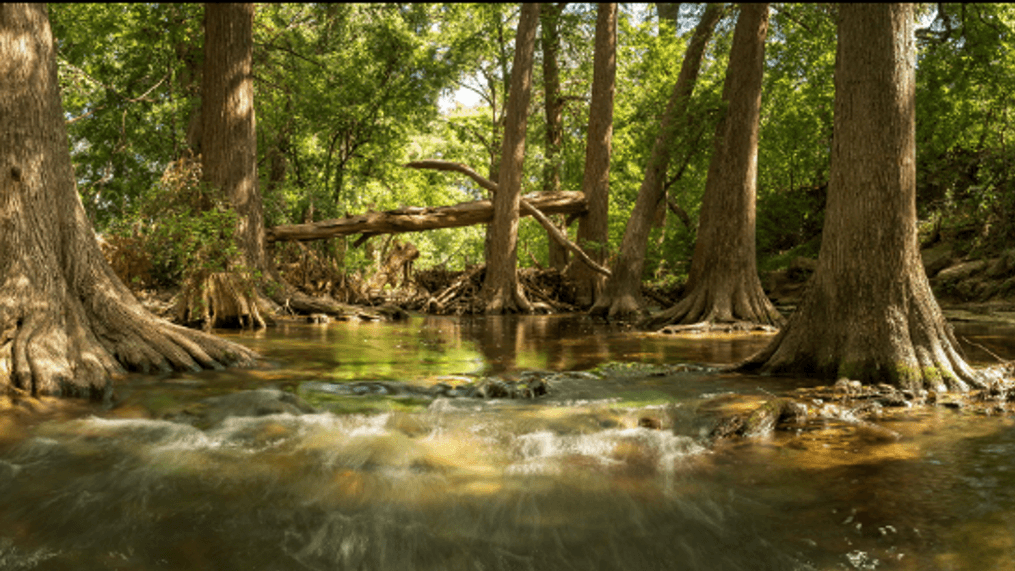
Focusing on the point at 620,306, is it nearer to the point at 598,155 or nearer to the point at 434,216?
the point at 598,155

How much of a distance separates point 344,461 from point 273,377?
270cm

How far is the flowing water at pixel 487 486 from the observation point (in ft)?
9.34

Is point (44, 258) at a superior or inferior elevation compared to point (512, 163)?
inferior

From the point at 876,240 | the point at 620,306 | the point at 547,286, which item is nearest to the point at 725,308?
the point at 620,306

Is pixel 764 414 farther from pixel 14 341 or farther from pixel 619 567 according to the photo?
pixel 14 341

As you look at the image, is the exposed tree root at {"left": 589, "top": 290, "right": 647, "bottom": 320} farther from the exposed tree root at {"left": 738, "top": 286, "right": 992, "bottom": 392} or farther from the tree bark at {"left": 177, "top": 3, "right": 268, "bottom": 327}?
the exposed tree root at {"left": 738, "top": 286, "right": 992, "bottom": 392}

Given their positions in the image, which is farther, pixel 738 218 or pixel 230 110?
pixel 738 218

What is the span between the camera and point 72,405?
4836 mm

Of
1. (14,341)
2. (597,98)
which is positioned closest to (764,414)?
(14,341)

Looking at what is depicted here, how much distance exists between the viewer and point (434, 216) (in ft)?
56.3

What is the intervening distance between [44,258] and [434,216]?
12080mm

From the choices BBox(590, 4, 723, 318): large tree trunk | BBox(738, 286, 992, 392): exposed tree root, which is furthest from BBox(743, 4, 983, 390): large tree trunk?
BBox(590, 4, 723, 318): large tree trunk

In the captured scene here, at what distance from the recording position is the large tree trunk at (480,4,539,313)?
15.4 m

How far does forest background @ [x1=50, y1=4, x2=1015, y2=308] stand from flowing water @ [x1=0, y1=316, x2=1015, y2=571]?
5.72 meters
